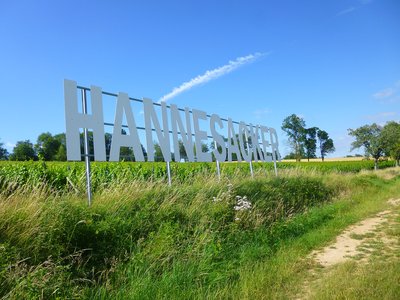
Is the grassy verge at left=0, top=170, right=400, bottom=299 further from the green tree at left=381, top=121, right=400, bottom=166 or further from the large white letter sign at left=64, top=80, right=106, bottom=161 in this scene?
the green tree at left=381, top=121, right=400, bottom=166

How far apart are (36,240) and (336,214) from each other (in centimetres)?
866

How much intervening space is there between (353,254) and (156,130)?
627 centimetres

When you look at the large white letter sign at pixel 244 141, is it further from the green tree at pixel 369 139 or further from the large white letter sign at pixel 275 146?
the green tree at pixel 369 139

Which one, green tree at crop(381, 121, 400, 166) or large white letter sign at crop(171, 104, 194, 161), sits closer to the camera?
large white letter sign at crop(171, 104, 194, 161)

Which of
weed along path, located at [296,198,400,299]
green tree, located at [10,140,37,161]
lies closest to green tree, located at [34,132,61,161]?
green tree, located at [10,140,37,161]

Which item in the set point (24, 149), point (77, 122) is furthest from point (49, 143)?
point (77, 122)

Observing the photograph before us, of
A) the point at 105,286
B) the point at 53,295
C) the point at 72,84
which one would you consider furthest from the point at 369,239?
the point at 72,84

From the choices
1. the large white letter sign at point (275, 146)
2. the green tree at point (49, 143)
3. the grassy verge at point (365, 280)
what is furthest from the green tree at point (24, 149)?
the grassy verge at point (365, 280)

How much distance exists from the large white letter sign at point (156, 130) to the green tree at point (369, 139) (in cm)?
5777

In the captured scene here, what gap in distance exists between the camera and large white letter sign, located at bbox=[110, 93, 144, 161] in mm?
8508

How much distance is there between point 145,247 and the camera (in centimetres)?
518

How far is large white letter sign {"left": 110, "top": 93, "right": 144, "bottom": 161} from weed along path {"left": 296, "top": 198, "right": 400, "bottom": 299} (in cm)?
502

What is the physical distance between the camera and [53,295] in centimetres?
347

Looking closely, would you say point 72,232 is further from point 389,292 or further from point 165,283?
point 389,292
